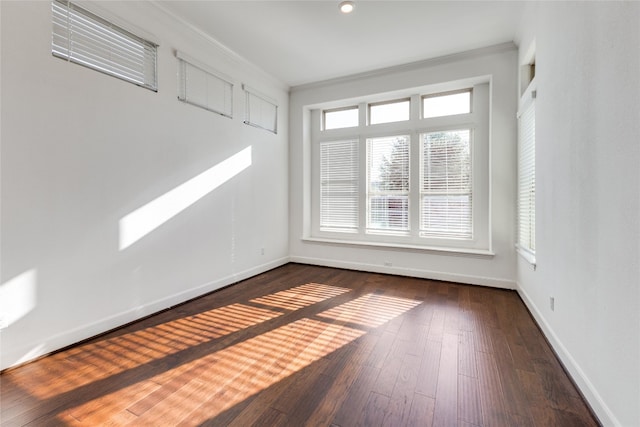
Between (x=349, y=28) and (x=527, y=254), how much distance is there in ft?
10.5

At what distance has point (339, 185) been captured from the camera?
504 centimetres

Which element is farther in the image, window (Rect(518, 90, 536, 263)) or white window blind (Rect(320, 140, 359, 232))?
white window blind (Rect(320, 140, 359, 232))

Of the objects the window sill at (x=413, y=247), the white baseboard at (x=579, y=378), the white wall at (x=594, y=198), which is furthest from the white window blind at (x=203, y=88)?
the white baseboard at (x=579, y=378)

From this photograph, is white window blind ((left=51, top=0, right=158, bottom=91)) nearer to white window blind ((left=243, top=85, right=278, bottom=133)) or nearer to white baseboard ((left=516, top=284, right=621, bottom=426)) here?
white window blind ((left=243, top=85, right=278, bottom=133))

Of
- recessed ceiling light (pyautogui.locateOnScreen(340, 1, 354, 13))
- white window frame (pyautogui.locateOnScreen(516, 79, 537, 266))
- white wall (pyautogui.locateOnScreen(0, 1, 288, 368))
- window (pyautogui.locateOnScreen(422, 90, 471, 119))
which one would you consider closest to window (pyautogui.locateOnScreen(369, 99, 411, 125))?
window (pyautogui.locateOnScreen(422, 90, 471, 119))

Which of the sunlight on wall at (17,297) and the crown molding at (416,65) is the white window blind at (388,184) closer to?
the crown molding at (416,65)

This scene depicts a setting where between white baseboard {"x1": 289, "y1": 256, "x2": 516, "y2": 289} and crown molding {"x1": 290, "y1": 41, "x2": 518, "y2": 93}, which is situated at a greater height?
crown molding {"x1": 290, "y1": 41, "x2": 518, "y2": 93}

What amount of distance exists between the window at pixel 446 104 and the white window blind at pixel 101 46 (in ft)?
12.1

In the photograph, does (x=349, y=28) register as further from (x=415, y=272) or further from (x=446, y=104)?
(x=415, y=272)

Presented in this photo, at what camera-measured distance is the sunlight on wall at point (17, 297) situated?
1923 mm

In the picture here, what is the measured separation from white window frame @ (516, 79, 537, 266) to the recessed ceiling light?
197cm

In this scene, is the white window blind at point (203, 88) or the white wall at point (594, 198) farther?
the white window blind at point (203, 88)

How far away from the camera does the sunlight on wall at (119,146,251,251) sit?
266 centimetres

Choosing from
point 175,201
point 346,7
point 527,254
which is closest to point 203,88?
point 175,201
